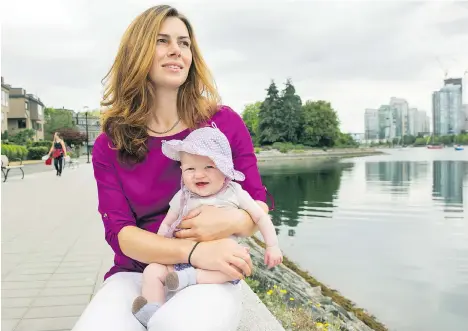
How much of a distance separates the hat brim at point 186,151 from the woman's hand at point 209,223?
137 millimetres

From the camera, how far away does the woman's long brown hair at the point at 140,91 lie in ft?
6.41

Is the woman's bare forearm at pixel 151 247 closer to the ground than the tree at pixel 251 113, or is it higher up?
closer to the ground

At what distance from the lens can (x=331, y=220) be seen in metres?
12.9

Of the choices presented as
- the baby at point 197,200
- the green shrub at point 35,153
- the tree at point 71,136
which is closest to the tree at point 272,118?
the tree at point 71,136

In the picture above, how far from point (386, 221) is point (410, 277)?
5.01 m

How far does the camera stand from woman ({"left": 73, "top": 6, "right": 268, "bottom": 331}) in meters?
1.76

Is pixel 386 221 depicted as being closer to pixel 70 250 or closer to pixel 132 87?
pixel 70 250

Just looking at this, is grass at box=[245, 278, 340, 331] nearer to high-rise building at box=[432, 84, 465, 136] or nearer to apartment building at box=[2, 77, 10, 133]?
apartment building at box=[2, 77, 10, 133]

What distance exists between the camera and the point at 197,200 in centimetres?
186

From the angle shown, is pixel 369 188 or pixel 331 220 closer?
pixel 331 220

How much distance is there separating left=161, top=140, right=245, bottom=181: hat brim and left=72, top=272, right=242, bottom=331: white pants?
400 mm

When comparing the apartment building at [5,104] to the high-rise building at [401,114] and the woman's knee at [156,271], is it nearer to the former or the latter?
the woman's knee at [156,271]

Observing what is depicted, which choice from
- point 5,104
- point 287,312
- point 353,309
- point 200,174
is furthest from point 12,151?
point 200,174

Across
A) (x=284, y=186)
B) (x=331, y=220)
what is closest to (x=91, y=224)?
(x=331, y=220)
